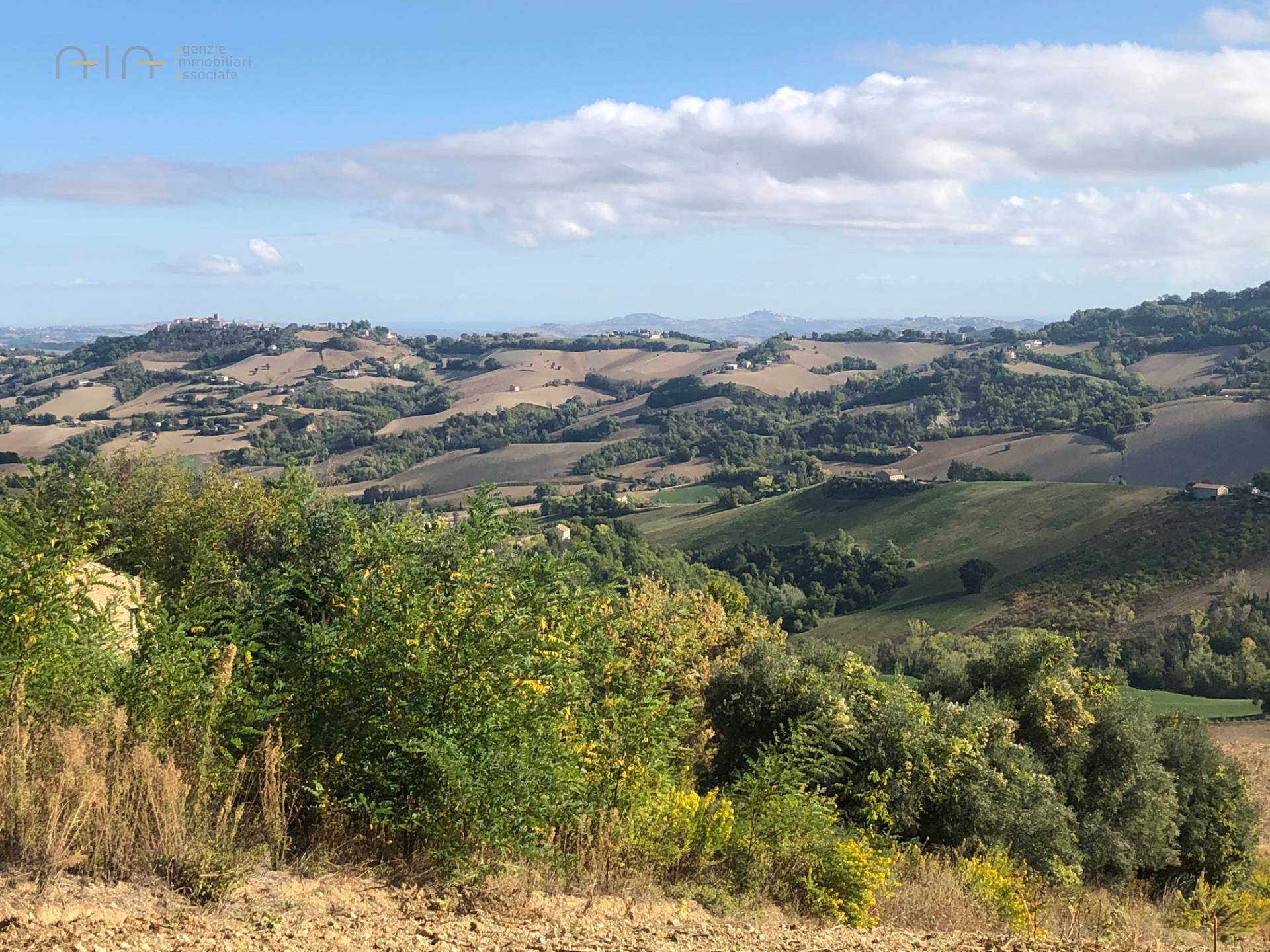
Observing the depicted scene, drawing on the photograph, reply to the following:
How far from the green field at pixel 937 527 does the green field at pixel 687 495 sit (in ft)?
35.2

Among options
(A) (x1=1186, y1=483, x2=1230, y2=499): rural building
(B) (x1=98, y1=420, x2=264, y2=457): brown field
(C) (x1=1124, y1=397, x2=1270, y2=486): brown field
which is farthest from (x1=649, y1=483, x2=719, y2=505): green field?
(B) (x1=98, y1=420, x2=264, y2=457): brown field

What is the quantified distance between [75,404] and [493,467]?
8953cm

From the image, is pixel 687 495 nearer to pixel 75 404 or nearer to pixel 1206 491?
pixel 1206 491

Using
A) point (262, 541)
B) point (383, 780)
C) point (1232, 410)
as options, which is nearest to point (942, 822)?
point (383, 780)

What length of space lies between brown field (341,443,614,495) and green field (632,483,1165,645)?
37.4 metres

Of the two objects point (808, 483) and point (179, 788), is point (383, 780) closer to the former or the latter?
point (179, 788)

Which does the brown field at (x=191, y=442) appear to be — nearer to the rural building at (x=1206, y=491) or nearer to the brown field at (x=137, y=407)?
the brown field at (x=137, y=407)

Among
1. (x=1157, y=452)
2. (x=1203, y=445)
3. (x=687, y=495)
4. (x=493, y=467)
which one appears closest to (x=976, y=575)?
(x=1157, y=452)

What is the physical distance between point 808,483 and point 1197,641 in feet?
264

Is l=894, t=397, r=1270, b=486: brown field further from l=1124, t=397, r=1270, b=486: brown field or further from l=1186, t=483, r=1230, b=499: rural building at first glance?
l=1186, t=483, r=1230, b=499: rural building

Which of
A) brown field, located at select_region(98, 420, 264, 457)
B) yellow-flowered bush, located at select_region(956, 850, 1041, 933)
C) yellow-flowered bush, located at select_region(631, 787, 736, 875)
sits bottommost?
brown field, located at select_region(98, 420, 264, 457)

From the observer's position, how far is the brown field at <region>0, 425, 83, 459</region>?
140500mm

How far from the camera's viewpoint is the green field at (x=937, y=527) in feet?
277

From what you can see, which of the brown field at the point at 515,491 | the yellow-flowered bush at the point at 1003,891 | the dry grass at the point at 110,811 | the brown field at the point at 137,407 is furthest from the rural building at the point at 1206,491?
the brown field at the point at 137,407
